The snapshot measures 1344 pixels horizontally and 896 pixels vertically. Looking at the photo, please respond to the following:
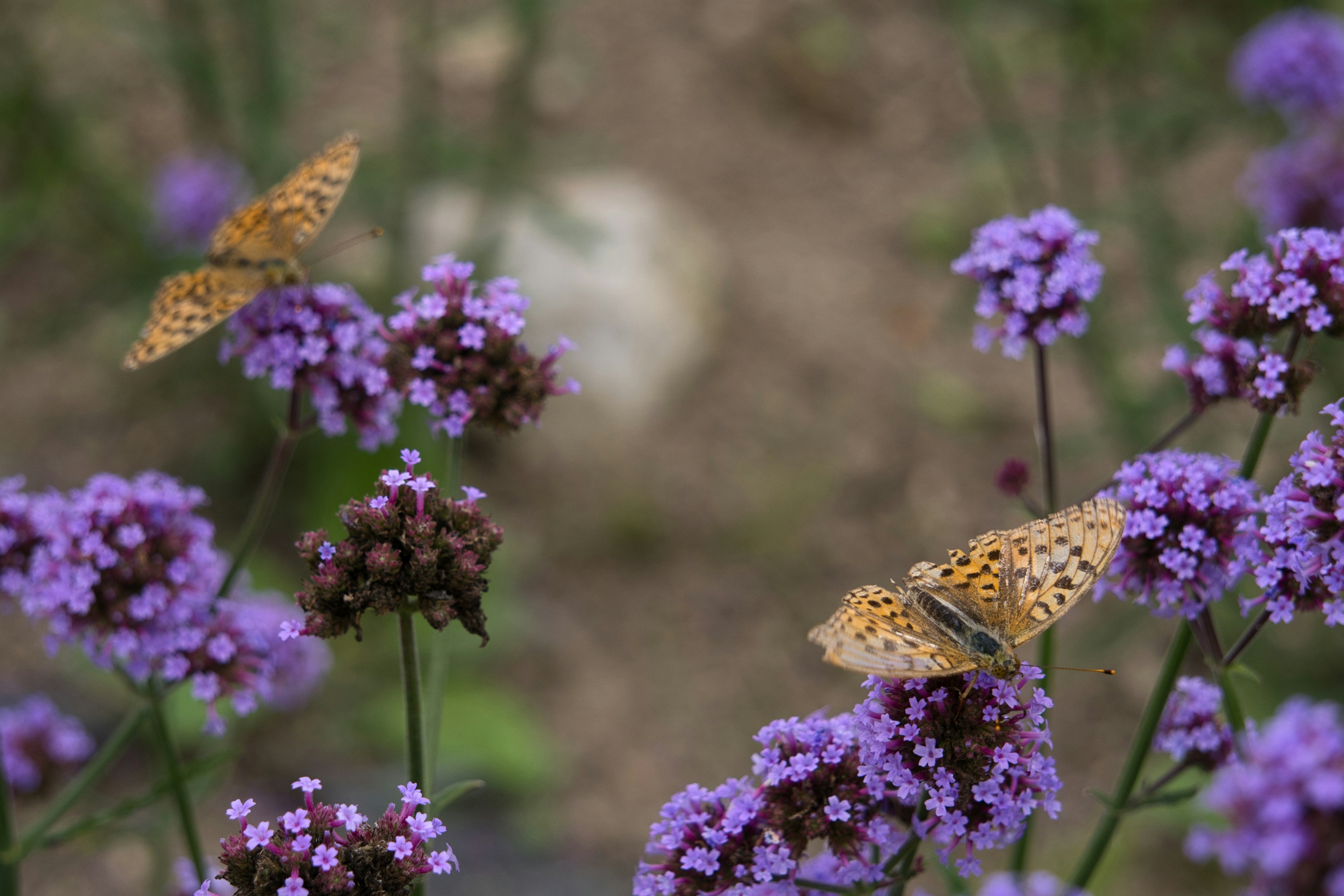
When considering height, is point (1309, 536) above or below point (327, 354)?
below

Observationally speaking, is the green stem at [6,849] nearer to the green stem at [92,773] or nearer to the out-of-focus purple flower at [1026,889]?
the green stem at [92,773]

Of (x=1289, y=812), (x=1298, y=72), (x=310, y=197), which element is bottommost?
(x=1289, y=812)

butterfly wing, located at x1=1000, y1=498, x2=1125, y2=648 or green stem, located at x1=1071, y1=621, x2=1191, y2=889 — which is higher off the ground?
butterfly wing, located at x1=1000, y1=498, x2=1125, y2=648

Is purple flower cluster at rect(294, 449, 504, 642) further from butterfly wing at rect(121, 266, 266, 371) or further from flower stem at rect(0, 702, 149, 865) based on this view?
butterfly wing at rect(121, 266, 266, 371)

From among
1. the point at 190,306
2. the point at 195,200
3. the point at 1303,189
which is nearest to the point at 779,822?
the point at 190,306

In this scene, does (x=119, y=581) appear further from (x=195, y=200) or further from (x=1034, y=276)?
(x=195, y=200)

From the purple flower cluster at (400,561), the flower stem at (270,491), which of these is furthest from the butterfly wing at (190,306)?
the purple flower cluster at (400,561)

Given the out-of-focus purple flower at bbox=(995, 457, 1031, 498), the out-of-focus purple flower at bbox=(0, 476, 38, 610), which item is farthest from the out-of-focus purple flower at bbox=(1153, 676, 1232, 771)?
the out-of-focus purple flower at bbox=(0, 476, 38, 610)
